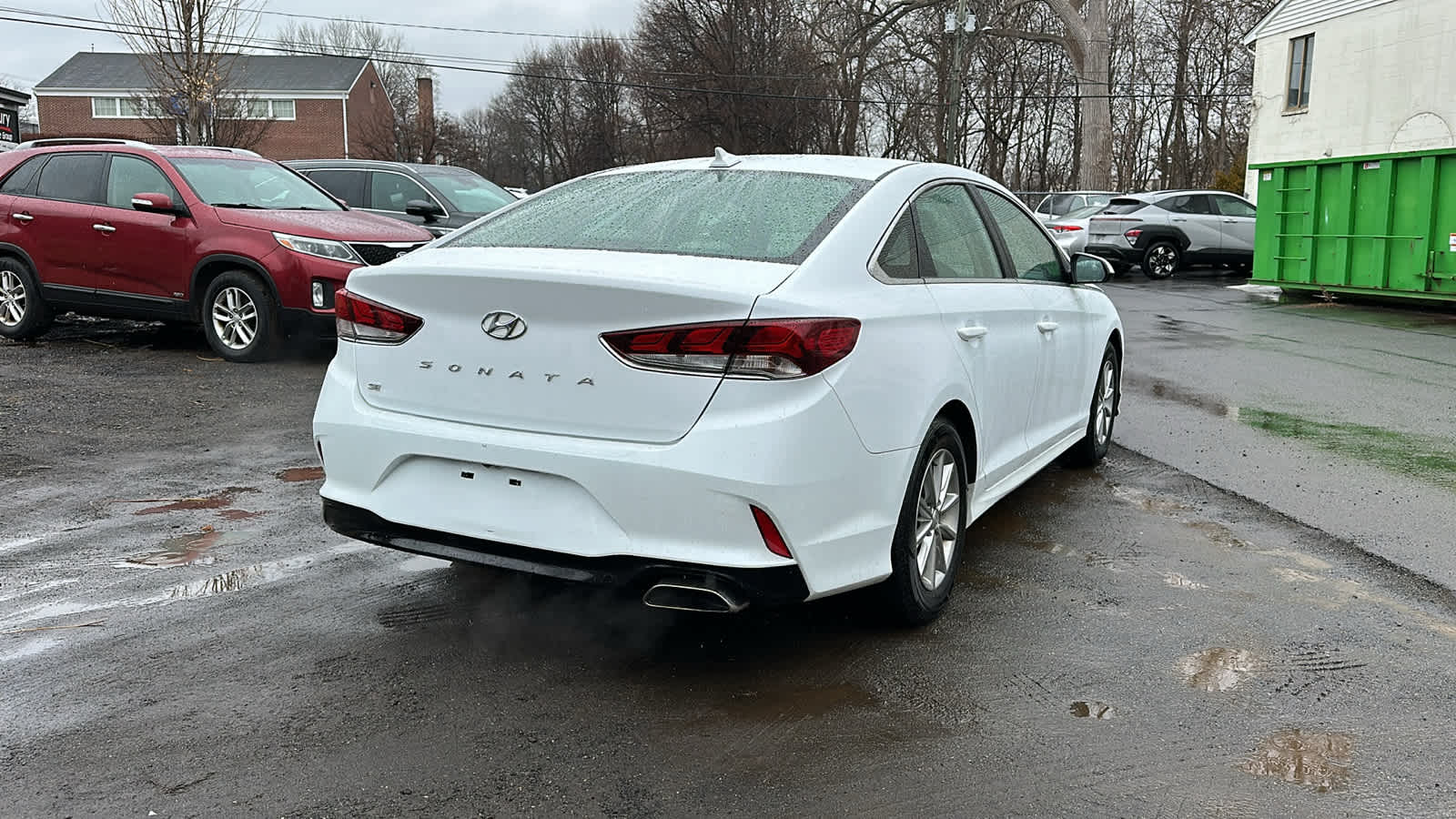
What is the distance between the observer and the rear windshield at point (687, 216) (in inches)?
153

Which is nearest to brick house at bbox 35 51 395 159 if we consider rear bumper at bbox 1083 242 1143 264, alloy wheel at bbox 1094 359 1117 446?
rear bumper at bbox 1083 242 1143 264

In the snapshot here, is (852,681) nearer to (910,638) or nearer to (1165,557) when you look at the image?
(910,638)

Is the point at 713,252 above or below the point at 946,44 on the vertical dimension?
below

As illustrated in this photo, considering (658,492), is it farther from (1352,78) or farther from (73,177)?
(1352,78)

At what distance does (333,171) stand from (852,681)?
12.4 m

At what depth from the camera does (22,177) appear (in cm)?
1108

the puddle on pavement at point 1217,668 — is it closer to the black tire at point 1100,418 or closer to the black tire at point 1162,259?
the black tire at point 1100,418

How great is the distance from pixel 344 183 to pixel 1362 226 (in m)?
13.5

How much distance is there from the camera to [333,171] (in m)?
14.6

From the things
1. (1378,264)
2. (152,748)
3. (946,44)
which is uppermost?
(946,44)

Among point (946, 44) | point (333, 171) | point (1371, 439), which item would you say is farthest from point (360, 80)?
point (1371, 439)

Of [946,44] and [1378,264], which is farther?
[946,44]

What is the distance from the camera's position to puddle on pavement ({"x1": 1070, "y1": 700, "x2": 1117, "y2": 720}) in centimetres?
354

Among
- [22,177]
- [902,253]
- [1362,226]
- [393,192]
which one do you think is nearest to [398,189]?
[393,192]
